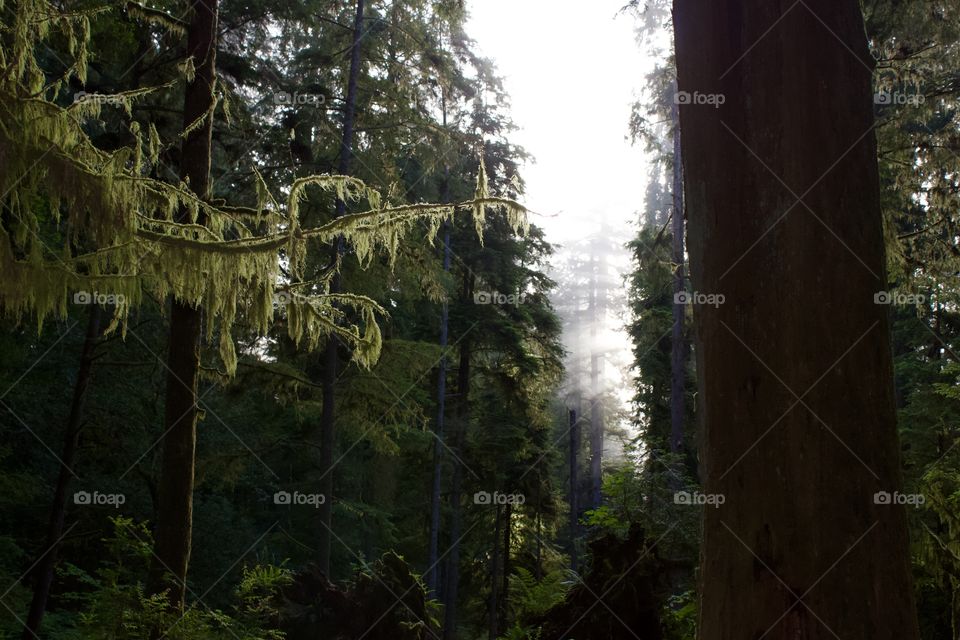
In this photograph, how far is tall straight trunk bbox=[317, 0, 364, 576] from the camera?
12.7 m

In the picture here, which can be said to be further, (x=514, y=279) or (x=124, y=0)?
(x=514, y=279)

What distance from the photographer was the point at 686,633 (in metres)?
6.14

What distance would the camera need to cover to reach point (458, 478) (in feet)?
67.5

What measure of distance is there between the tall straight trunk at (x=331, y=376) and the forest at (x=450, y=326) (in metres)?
0.08

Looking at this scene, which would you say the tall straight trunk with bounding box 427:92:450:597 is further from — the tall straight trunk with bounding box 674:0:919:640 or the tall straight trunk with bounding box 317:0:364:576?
the tall straight trunk with bounding box 674:0:919:640

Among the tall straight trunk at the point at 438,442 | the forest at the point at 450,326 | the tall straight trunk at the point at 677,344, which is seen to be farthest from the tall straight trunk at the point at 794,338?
the tall straight trunk at the point at 677,344

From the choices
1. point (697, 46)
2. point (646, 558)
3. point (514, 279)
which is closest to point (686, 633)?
point (646, 558)

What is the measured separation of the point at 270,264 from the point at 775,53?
14.0ft

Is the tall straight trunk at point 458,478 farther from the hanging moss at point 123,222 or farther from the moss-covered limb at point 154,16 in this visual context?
the hanging moss at point 123,222

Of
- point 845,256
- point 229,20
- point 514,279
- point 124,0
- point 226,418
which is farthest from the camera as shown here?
point 514,279

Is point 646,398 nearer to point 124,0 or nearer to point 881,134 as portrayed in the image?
point 881,134

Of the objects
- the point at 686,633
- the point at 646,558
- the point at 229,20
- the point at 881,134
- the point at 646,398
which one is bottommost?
the point at 686,633

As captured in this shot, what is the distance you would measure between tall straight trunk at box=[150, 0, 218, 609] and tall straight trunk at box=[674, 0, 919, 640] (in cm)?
546

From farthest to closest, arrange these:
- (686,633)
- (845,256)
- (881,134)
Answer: (881,134) → (686,633) → (845,256)
